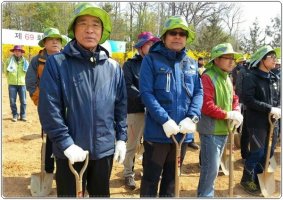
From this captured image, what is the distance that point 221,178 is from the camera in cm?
485

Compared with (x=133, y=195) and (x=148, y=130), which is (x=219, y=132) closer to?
(x=148, y=130)

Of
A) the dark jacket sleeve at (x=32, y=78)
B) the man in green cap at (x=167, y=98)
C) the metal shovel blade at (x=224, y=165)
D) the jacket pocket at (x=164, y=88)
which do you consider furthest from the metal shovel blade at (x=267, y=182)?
the dark jacket sleeve at (x=32, y=78)

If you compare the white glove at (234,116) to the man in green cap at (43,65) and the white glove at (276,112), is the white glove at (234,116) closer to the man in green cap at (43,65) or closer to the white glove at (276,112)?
the white glove at (276,112)

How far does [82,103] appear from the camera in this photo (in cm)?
236

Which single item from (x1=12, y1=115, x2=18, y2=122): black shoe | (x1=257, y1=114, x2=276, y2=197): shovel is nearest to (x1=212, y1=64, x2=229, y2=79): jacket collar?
(x1=257, y1=114, x2=276, y2=197): shovel

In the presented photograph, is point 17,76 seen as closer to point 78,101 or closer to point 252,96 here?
point 252,96

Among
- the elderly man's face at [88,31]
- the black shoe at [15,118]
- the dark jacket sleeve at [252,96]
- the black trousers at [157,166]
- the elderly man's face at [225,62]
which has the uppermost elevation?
the elderly man's face at [88,31]

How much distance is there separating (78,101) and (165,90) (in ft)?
2.99

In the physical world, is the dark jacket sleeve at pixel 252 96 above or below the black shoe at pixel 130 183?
above

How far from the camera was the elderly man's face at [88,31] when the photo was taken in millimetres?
2438

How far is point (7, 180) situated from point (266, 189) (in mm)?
3542

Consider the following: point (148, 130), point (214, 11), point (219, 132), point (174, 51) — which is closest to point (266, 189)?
point (219, 132)

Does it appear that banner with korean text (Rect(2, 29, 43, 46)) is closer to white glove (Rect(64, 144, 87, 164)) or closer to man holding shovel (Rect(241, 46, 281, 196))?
man holding shovel (Rect(241, 46, 281, 196))

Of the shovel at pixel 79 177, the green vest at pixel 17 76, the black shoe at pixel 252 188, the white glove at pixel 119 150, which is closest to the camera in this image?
the shovel at pixel 79 177
